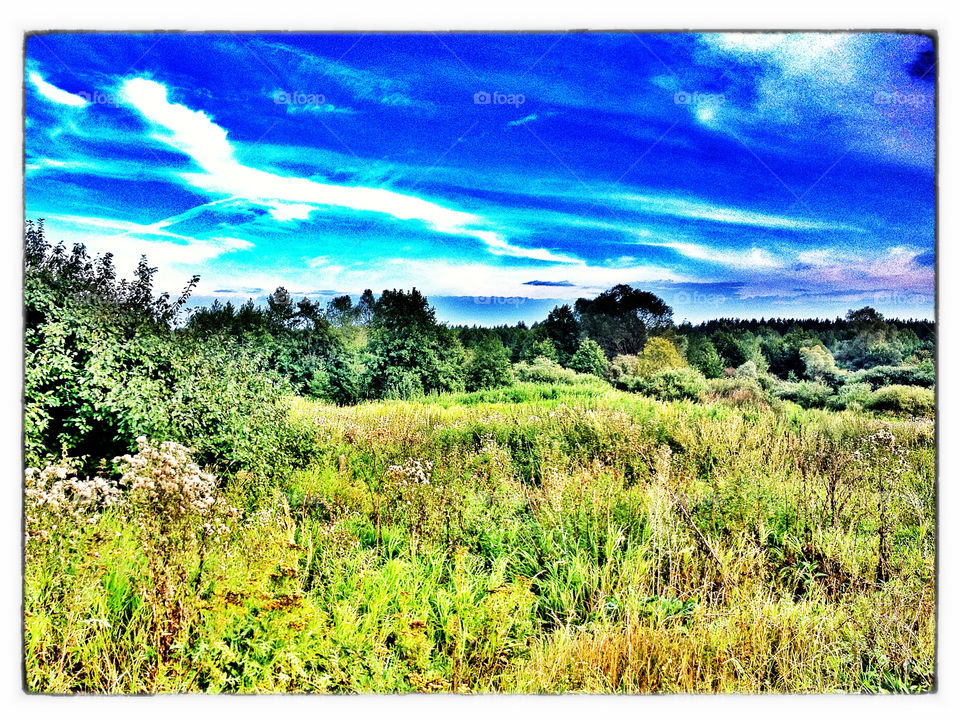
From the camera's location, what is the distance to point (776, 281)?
3994mm

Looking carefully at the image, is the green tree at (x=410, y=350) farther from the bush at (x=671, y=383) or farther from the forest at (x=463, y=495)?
the bush at (x=671, y=383)

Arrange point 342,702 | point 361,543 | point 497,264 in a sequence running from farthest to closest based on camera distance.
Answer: point 497,264, point 361,543, point 342,702

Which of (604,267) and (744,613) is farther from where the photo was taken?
(604,267)

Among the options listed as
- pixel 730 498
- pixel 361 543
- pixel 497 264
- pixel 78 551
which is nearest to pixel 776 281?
pixel 730 498

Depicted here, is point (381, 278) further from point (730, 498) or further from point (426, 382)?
point (730, 498)

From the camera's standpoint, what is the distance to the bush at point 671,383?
409 cm

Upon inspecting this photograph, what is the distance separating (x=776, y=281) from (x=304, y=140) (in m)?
3.26

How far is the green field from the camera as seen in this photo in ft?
11.0

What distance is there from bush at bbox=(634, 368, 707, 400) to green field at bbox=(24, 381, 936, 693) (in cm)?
11

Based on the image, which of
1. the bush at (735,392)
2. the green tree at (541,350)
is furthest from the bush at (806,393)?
the green tree at (541,350)

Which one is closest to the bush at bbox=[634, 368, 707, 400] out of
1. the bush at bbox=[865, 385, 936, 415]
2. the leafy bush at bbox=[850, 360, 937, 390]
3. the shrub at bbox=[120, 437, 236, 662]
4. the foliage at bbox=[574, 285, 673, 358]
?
the foliage at bbox=[574, 285, 673, 358]

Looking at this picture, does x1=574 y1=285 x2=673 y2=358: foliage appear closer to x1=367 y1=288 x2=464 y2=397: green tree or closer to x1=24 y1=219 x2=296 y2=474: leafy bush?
x1=367 y1=288 x2=464 y2=397: green tree

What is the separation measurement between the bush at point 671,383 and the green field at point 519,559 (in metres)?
0.11

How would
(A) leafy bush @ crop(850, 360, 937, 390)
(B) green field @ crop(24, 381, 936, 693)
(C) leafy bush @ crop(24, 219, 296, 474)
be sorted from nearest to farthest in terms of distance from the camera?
(B) green field @ crop(24, 381, 936, 693), (C) leafy bush @ crop(24, 219, 296, 474), (A) leafy bush @ crop(850, 360, 937, 390)
